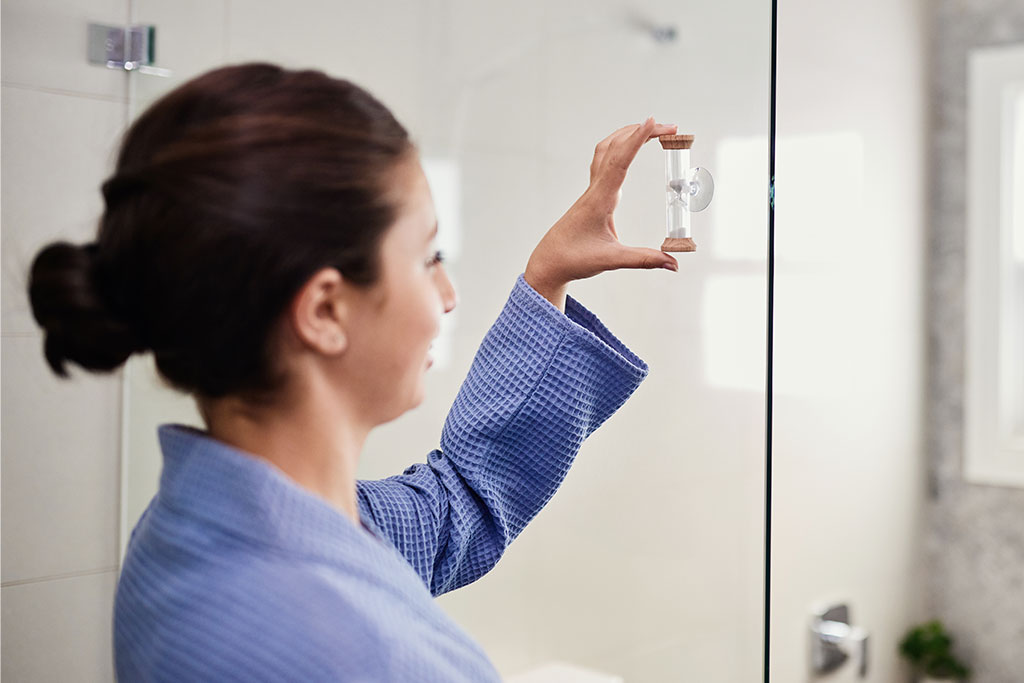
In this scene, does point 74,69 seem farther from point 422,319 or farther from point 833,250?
point 833,250

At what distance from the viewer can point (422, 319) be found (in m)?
0.52

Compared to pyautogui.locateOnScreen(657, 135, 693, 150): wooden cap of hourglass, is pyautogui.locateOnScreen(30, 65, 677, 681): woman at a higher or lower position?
lower

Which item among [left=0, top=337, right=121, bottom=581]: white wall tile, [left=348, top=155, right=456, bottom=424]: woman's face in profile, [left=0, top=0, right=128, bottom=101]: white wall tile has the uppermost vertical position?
[left=0, top=0, right=128, bottom=101]: white wall tile

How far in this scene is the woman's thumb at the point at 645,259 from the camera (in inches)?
24.8

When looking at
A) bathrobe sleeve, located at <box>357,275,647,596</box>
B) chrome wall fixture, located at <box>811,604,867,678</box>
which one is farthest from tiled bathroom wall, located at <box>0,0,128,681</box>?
chrome wall fixture, located at <box>811,604,867,678</box>

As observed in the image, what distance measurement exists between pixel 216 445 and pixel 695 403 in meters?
0.47

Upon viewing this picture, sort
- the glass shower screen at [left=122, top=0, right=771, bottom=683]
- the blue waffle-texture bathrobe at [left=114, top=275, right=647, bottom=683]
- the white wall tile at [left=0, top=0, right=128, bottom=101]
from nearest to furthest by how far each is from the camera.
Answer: the blue waffle-texture bathrobe at [left=114, top=275, right=647, bottom=683]
the glass shower screen at [left=122, top=0, right=771, bottom=683]
the white wall tile at [left=0, top=0, right=128, bottom=101]

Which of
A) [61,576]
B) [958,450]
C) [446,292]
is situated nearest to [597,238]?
[446,292]

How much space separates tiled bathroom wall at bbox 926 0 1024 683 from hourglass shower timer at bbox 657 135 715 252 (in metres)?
1.65

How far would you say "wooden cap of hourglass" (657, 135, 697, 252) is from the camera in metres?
0.65

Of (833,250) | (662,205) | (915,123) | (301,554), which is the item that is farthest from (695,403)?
(915,123)

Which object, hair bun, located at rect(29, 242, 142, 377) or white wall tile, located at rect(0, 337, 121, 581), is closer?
hair bun, located at rect(29, 242, 142, 377)

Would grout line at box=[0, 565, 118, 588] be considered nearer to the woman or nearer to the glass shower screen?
the glass shower screen

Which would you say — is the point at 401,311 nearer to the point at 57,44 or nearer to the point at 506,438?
the point at 506,438
